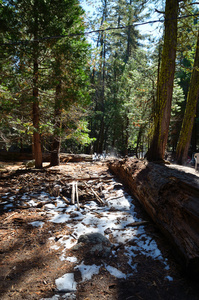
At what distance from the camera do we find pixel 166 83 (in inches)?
234

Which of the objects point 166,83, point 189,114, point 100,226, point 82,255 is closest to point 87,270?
point 82,255

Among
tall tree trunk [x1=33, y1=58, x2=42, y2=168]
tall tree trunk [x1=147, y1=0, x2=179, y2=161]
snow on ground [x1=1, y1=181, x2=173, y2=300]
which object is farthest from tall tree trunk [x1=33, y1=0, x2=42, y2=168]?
tall tree trunk [x1=147, y1=0, x2=179, y2=161]

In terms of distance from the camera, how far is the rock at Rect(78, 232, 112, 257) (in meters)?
2.68

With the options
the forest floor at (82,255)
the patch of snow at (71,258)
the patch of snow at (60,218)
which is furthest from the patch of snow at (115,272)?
the patch of snow at (60,218)

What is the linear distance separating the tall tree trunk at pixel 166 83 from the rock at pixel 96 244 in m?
4.06

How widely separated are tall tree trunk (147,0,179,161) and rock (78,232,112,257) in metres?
4.06

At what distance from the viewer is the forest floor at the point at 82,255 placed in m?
2.02

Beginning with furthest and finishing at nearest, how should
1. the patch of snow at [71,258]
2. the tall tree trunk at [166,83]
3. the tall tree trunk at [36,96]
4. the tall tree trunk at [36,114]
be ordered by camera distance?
the tall tree trunk at [36,114] → the tall tree trunk at [36,96] → the tall tree trunk at [166,83] → the patch of snow at [71,258]

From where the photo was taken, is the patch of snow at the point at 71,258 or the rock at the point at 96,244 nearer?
the patch of snow at the point at 71,258

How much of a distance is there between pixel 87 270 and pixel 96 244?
523 millimetres

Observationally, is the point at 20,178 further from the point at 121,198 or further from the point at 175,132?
the point at 175,132

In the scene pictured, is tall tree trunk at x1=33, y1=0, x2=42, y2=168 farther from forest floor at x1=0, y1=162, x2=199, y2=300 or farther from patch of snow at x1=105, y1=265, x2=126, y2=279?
patch of snow at x1=105, y1=265, x2=126, y2=279

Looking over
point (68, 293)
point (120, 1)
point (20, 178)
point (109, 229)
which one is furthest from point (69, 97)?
point (120, 1)

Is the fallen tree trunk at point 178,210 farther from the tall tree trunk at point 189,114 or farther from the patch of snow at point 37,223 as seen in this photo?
the tall tree trunk at point 189,114
